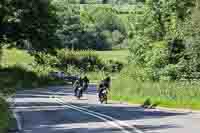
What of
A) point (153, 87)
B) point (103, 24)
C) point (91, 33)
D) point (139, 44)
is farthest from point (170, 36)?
point (103, 24)

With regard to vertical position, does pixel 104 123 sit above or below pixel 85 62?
below

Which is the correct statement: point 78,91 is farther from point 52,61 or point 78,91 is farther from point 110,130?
point 52,61

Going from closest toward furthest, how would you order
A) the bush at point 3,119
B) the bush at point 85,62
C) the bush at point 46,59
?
1. the bush at point 3,119
2. the bush at point 46,59
3. the bush at point 85,62

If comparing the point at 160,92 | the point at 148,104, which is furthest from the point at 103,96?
the point at 148,104

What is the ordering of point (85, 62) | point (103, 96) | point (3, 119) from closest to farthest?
point (3, 119) < point (103, 96) < point (85, 62)

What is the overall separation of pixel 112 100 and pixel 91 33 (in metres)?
108

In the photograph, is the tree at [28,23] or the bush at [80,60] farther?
the bush at [80,60]

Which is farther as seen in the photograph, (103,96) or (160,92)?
(103,96)

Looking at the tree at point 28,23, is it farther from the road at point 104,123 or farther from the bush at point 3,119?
the bush at point 3,119

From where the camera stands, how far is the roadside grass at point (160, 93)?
34.5m

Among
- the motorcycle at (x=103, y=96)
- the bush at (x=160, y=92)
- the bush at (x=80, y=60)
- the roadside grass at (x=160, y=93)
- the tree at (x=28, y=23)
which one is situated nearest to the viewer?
the roadside grass at (x=160, y=93)

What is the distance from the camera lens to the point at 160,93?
38.8 metres

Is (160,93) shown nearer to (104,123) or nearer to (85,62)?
(104,123)

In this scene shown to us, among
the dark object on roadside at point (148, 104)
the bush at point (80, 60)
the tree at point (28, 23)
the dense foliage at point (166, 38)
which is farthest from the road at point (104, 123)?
the bush at point (80, 60)
